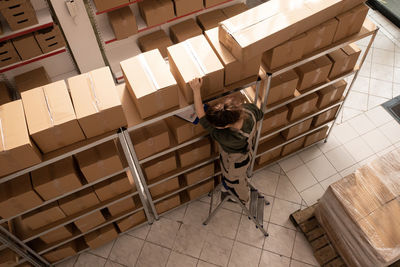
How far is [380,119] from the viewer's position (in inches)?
197

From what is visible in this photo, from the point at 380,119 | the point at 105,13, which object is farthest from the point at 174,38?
the point at 380,119

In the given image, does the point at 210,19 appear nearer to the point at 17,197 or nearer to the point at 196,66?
the point at 196,66

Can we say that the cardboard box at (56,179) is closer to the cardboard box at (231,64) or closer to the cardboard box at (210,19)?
the cardboard box at (231,64)

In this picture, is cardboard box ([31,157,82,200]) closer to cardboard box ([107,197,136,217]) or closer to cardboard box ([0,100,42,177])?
cardboard box ([0,100,42,177])

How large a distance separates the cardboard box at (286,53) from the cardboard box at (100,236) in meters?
2.52

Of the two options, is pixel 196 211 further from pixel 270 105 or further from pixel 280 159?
pixel 270 105

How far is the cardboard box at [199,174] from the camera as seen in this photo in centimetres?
383

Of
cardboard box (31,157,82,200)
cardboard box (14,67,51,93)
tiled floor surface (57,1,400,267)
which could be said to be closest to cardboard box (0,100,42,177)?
cardboard box (31,157,82,200)

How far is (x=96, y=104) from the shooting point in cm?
269

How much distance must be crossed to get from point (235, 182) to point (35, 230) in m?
2.06

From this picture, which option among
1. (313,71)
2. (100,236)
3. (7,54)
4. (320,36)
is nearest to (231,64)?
(320,36)

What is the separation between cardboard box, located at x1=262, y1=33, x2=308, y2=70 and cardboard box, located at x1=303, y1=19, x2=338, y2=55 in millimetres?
60

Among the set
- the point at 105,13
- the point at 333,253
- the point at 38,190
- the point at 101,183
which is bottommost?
the point at 333,253

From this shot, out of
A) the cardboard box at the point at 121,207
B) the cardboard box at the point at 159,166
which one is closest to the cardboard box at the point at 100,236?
the cardboard box at the point at 121,207
